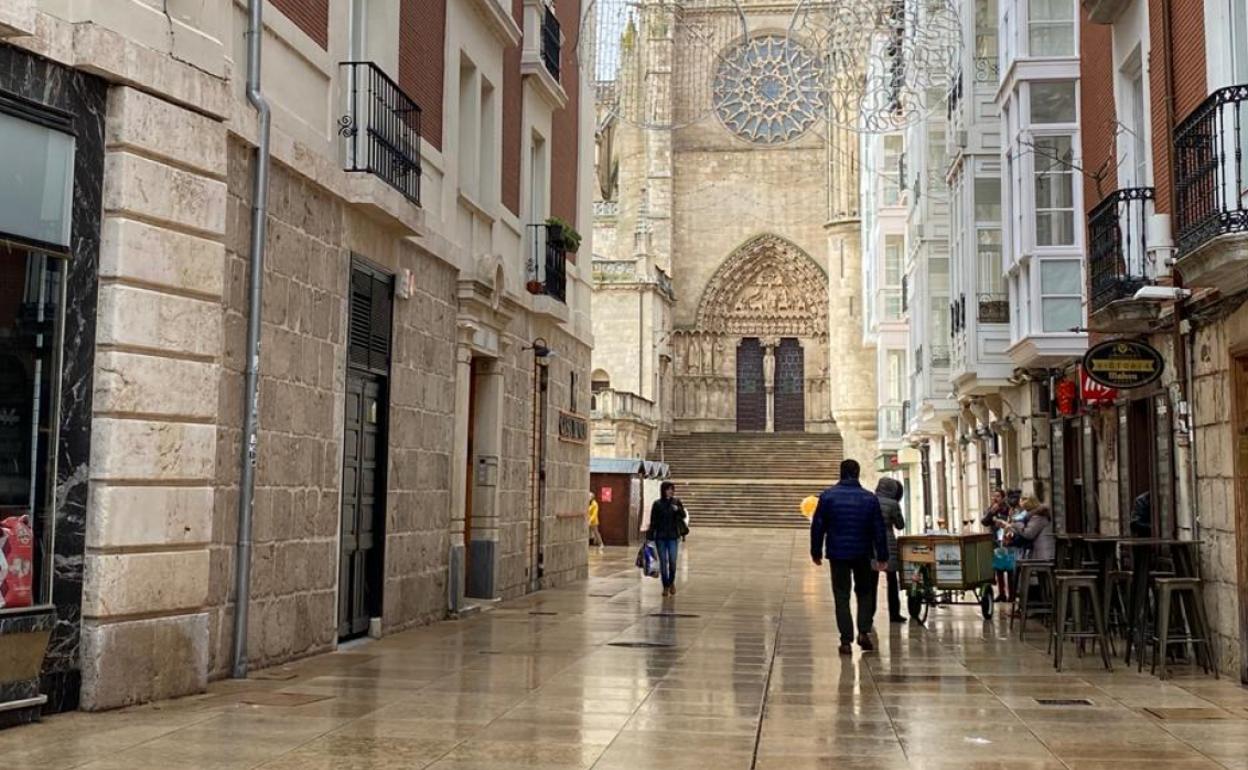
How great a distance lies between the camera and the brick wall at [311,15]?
10.9 metres

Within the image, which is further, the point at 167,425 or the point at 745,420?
the point at 745,420

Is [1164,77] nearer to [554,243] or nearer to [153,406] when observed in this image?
[153,406]

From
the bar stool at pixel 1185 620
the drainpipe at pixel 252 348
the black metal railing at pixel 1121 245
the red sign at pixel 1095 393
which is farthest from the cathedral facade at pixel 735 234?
the drainpipe at pixel 252 348

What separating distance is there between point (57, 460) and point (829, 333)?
166ft

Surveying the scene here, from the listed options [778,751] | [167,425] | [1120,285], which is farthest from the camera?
[1120,285]

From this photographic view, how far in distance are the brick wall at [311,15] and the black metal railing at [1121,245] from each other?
7.15 meters

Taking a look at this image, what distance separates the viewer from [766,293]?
59.6 m

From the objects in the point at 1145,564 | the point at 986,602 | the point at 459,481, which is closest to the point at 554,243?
the point at 459,481

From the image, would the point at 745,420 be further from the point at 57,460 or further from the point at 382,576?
the point at 57,460

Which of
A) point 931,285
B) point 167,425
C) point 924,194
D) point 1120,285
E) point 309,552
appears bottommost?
point 309,552

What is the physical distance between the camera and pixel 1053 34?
17125 mm

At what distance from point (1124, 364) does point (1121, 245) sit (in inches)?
48.3

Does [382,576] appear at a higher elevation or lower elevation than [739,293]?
lower

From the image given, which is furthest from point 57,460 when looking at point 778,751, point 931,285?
point 931,285
